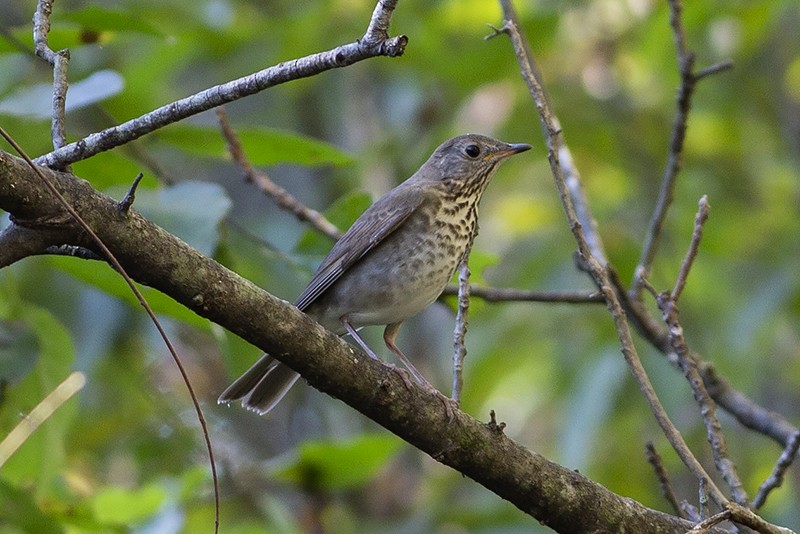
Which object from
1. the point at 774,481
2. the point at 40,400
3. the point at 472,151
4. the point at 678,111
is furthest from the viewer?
the point at 472,151

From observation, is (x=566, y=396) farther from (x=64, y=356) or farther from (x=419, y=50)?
(x=64, y=356)

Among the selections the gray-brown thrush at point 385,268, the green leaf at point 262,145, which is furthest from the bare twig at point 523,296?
the green leaf at point 262,145

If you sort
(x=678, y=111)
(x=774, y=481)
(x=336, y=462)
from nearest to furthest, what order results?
(x=774, y=481) → (x=678, y=111) → (x=336, y=462)

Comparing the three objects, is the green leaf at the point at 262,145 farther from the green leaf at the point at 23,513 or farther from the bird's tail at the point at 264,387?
the green leaf at the point at 23,513

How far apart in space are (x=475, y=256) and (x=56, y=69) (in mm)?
2084

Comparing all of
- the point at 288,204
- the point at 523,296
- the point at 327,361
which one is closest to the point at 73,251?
the point at 327,361

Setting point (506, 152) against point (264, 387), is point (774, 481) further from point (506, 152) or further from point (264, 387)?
point (506, 152)

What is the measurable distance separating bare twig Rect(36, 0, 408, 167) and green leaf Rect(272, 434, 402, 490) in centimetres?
267

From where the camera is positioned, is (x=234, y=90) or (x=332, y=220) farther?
(x=332, y=220)

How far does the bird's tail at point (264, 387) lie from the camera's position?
4.18 meters

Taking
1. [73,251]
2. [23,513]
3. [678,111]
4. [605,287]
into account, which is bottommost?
[23,513]

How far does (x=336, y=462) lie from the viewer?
5102mm

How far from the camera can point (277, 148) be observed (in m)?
4.44

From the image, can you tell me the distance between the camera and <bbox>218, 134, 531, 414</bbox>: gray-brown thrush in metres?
4.38
